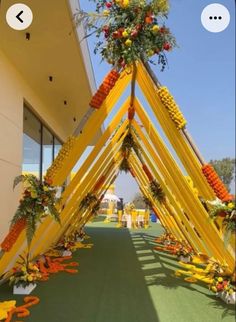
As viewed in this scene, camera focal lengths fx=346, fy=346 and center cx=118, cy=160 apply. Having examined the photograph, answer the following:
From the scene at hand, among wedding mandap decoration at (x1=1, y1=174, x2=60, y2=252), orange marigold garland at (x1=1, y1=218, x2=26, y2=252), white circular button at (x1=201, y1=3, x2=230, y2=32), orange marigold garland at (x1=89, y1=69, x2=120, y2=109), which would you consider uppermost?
orange marigold garland at (x1=89, y1=69, x2=120, y2=109)

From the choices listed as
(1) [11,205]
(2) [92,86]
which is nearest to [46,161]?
(2) [92,86]

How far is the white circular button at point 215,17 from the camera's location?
114cm

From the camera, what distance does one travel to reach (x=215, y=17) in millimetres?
1177

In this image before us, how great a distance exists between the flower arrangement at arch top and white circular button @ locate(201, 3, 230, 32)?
1049 mm

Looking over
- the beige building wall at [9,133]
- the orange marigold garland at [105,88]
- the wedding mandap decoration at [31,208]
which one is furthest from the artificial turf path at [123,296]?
the orange marigold garland at [105,88]

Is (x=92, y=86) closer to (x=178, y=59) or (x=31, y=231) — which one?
(x=31, y=231)

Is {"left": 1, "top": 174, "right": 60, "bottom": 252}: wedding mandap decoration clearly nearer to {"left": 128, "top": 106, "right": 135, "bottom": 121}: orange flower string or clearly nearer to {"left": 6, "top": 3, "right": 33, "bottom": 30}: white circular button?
{"left": 6, "top": 3, "right": 33, "bottom": 30}: white circular button

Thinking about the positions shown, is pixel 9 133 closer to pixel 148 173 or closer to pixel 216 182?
pixel 216 182

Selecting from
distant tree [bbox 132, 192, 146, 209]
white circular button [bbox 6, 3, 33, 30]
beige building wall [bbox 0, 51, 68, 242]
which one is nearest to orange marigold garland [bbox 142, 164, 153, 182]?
distant tree [bbox 132, 192, 146, 209]

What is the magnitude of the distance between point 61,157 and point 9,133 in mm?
1358

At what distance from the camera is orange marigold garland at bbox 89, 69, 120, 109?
379cm

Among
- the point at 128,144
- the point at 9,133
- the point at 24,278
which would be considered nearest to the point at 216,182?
the point at 24,278

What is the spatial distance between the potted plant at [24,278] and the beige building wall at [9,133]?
573 mm

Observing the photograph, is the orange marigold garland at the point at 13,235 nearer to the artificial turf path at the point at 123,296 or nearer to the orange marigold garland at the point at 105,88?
the artificial turf path at the point at 123,296
